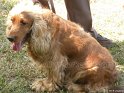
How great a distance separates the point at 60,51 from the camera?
507 centimetres

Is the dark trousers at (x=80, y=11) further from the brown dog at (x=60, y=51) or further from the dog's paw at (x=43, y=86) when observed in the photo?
the dog's paw at (x=43, y=86)

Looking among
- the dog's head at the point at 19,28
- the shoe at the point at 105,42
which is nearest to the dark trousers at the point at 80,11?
the shoe at the point at 105,42

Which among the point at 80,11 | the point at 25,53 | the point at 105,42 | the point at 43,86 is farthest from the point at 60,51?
the point at 105,42

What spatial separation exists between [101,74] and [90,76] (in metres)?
0.15

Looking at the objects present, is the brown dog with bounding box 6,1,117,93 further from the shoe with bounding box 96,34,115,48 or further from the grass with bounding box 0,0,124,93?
the shoe with bounding box 96,34,115,48

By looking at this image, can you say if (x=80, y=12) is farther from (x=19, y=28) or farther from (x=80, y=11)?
(x=19, y=28)

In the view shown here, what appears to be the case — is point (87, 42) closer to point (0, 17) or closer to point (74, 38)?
point (74, 38)

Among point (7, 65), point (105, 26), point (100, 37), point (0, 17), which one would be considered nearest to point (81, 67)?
point (7, 65)

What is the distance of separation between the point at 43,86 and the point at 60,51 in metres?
0.59

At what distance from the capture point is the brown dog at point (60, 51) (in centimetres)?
485

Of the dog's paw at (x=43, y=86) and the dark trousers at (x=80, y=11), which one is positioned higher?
the dark trousers at (x=80, y=11)

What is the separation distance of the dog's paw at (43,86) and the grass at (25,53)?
99mm

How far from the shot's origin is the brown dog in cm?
485

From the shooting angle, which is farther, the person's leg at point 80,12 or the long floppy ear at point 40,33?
the person's leg at point 80,12
